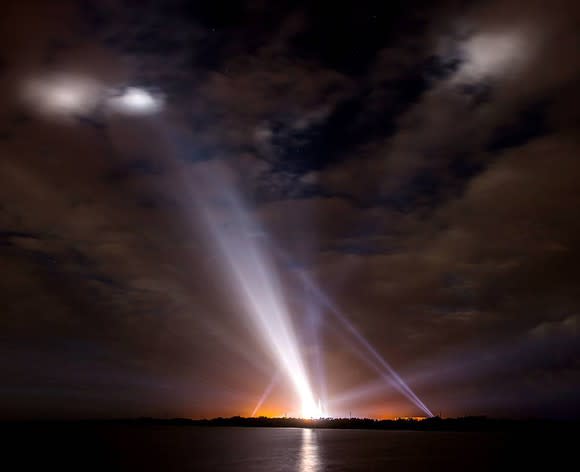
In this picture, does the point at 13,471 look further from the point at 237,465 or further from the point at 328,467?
the point at 328,467

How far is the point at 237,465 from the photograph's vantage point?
93375mm

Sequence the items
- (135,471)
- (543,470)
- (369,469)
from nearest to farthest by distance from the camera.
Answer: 1. (135,471)
2. (369,469)
3. (543,470)

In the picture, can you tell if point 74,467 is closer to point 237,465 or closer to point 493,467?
point 237,465

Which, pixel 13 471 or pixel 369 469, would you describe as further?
pixel 369 469

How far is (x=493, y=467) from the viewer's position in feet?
323

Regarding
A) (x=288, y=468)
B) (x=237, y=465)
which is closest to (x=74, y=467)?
(x=237, y=465)

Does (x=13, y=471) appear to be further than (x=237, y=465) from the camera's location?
No

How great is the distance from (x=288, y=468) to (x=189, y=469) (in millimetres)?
18978

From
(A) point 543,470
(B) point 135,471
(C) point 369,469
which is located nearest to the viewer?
(B) point 135,471

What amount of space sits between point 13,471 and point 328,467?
183 feet

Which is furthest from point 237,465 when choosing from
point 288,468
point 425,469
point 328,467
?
point 425,469

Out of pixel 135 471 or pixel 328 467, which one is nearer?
pixel 135 471

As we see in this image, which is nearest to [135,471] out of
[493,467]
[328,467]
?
[328,467]

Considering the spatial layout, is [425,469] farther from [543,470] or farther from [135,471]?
[135,471]
